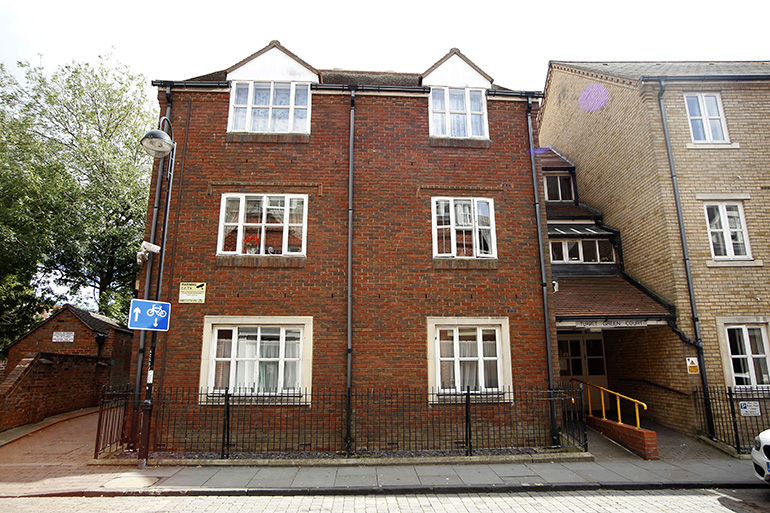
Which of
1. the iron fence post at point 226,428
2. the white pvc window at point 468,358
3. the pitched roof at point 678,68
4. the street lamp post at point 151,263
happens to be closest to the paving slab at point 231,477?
the iron fence post at point 226,428

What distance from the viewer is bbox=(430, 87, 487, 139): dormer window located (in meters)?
11.2

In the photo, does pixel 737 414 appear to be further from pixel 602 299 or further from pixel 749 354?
pixel 602 299

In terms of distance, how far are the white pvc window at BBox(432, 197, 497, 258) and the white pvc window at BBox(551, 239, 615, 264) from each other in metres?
4.22

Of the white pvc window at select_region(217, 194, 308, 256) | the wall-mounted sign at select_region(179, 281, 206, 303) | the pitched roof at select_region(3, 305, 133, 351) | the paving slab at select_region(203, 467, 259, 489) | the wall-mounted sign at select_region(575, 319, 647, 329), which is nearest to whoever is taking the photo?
the paving slab at select_region(203, 467, 259, 489)

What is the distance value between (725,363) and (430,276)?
7.55 metres

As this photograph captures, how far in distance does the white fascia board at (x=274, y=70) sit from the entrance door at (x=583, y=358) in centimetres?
1065

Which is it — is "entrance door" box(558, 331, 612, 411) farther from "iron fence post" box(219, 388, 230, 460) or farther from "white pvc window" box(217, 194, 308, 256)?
"iron fence post" box(219, 388, 230, 460)

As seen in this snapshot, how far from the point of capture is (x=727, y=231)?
1163cm

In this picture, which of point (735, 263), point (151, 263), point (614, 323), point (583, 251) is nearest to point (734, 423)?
point (614, 323)

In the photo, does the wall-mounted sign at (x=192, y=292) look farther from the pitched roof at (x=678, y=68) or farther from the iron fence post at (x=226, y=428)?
the pitched roof at (x=678, y=68)

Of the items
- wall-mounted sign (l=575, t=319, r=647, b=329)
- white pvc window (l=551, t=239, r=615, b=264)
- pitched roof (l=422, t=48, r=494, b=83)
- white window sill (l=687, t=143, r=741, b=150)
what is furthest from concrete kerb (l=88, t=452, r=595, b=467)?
white window sill (l=687, t=143, r=741, b=150)

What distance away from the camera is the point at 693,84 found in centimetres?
1247

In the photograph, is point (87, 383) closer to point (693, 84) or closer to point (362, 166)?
point (362, 166)

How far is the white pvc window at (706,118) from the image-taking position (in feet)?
40.4
